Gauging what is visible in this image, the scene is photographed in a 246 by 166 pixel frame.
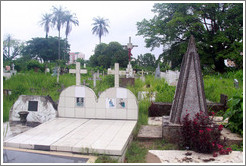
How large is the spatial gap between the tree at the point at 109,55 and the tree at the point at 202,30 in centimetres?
975

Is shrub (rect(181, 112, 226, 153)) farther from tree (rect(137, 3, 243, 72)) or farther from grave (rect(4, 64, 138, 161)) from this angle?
tree (rect(137, 3, 243, 72))

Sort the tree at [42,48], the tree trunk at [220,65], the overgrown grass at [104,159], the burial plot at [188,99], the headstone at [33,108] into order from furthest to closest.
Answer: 1. the tree at [42,48]
2. the tree trunk at [220,65]
3. the headstone at [33,108]
4. the burial plot at [188,99]
5. the overgrown grass at [104,159]

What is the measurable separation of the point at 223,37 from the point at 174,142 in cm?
1737

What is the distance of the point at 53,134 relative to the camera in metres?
4.80

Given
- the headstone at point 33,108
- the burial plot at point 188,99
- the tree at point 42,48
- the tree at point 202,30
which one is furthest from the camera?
the tree at point 42,48

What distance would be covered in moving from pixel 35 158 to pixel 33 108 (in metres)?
2.79


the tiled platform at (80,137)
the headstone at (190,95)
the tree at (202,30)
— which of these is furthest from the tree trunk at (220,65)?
the tiled platform at (80,137)

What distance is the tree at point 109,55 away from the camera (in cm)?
3381

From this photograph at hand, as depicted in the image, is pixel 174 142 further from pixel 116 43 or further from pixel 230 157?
pixel 116 43

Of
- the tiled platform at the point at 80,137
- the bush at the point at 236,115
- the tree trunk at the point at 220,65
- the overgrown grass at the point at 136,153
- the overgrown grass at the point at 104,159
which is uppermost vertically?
the tree trunk at the point at 220,65

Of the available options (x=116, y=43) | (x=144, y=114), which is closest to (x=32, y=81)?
(x=144, y=114)

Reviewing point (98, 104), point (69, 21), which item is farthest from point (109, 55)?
point (98, 104)

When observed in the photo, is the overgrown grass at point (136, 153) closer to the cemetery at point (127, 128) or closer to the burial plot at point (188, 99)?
the cemetery at point (127, 128)

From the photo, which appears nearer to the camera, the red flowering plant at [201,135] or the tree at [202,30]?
the red flowering plant at [201,135]
